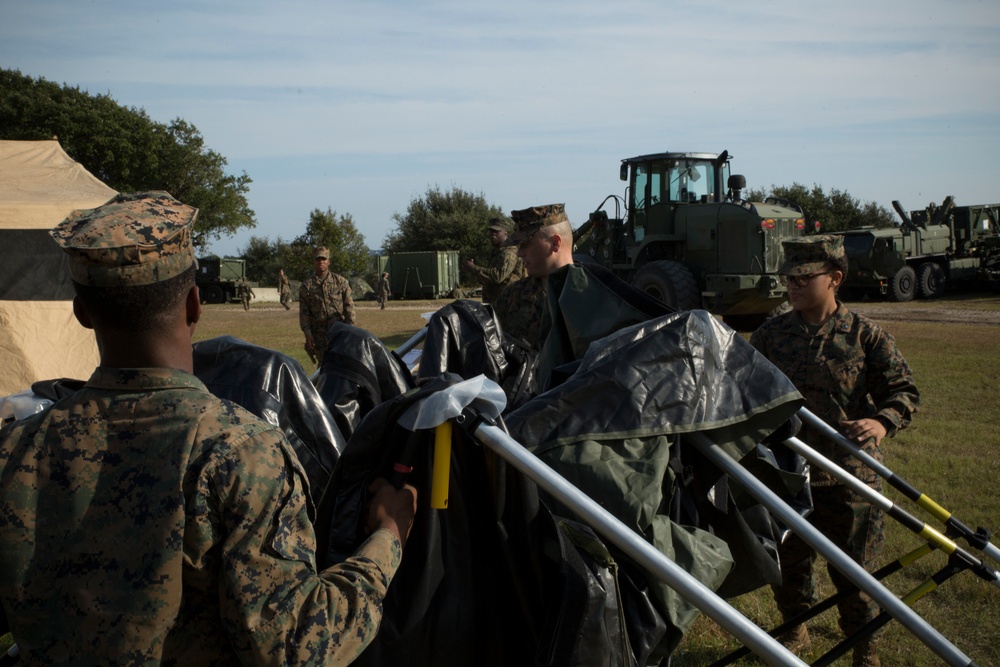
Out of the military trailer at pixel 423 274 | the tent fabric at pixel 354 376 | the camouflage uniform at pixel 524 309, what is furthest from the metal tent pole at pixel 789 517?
the military trailer at pixel 423 274

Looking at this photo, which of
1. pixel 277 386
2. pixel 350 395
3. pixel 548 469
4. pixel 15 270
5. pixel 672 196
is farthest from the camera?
pixel 672 196

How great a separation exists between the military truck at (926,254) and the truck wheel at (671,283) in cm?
887

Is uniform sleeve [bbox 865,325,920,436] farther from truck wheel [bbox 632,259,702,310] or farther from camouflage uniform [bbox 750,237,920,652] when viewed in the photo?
truck wheel [bbox 632,259,702,310]

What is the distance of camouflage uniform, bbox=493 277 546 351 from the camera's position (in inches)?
217

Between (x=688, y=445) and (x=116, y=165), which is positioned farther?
(x=116, y=165)

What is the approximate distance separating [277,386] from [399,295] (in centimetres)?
3775

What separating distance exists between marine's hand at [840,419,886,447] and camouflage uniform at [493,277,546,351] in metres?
2.07

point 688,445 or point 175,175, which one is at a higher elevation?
point 175,175

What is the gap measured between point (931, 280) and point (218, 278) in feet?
103

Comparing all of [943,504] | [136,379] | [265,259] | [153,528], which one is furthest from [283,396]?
[265,259]

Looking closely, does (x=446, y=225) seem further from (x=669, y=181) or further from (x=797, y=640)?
(x=797, y=640)

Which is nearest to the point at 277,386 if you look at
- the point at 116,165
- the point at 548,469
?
the point at 548,469

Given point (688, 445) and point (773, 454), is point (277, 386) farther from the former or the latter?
point (773, 454)

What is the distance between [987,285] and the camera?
27.3 metres
